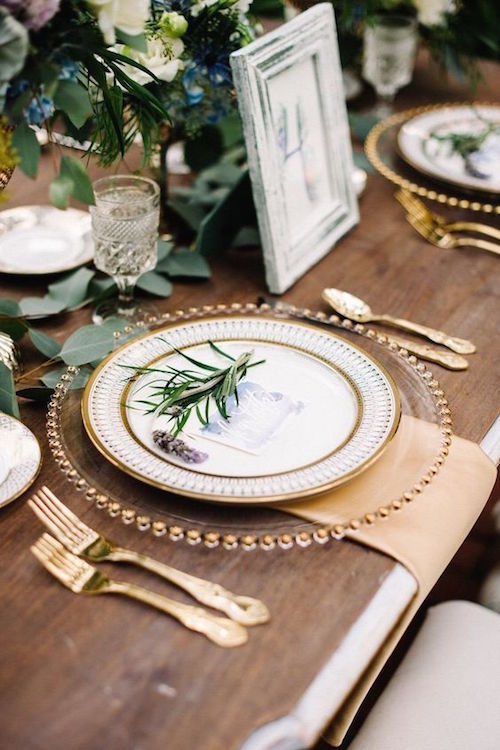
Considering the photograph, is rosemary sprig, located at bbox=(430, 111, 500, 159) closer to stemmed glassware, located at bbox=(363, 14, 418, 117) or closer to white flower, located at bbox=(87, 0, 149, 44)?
stemmed glassware, located at bbox=(363, 14, 418, 117)

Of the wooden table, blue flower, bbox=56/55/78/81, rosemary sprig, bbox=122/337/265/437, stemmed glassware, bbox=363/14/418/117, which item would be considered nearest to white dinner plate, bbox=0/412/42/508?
the wooden table

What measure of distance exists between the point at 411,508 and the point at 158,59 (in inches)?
26.2

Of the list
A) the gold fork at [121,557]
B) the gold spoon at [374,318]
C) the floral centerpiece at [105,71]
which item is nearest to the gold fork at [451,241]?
the gold spoon at [374,318]

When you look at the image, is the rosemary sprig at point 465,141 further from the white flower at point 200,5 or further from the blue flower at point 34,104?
the blue flower at point 34,104

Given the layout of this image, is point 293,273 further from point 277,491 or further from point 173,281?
point 277,491

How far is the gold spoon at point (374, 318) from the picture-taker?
3.54 feet

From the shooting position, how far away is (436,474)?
2.81 feet

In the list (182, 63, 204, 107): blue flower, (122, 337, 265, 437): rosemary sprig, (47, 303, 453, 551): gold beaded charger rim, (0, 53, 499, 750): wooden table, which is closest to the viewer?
(0, 53, 499, 750): wooden table

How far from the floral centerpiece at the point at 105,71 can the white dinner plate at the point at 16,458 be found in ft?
0.81

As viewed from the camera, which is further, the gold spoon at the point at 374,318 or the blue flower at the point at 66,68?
the gold spoon at the point at 374,318

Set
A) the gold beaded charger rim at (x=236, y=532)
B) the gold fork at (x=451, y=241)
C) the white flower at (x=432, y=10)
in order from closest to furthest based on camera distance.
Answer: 1. the gold beaded charger rim at (x=236, y=532)
2. the gold fork at (x=451, y=241)
3. the white flower at (x=432, y=10)

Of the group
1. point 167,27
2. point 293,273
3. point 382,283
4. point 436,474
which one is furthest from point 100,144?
point 436,474

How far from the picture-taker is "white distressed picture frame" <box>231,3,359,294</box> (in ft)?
3.66

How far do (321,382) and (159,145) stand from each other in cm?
53
